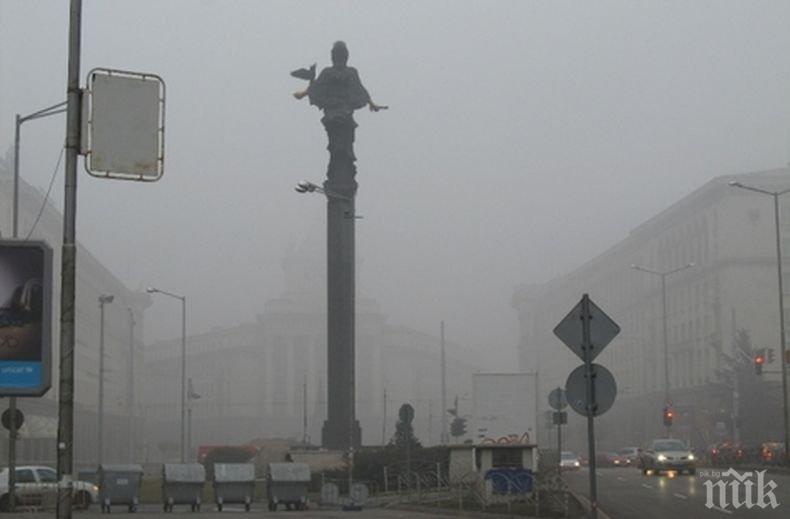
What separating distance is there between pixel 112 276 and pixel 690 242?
49553mm

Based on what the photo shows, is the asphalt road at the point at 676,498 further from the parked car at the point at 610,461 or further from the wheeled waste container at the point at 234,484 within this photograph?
the parked car at the point at 610,461

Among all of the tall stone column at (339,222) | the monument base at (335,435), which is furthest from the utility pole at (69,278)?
the monument base at (335,435)

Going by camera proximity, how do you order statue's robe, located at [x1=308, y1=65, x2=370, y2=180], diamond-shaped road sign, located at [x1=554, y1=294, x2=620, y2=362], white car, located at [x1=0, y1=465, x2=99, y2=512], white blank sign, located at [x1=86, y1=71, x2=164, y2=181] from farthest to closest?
statue's robe, located at [x1=308, y1=65, x2=370, y2=180] < white car, located at [x1=0, y1=465, x2=99, y2=512] < diamond-shaped road sign, located at [x1=554, y1=294, x2=620, y2=362] < white blank sign, located at [x1=86, y1=71, x2=164, y2=181]

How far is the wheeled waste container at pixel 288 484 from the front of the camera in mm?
39531

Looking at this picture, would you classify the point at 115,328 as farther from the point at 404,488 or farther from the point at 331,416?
the point at 404,488

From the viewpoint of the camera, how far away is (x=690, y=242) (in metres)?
116

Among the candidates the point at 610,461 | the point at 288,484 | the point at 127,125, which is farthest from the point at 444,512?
the point at 610,461

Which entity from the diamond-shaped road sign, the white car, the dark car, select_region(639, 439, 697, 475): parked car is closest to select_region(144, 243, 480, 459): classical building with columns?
the dark car

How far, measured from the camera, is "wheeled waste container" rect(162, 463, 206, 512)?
38906 millimetres

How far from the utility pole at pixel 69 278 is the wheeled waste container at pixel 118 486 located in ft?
85.3

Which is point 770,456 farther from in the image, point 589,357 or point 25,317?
point 25,317

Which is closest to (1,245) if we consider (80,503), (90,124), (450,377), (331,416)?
(90,124)

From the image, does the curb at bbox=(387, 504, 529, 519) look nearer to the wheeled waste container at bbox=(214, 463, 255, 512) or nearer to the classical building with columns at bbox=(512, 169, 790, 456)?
the wheeled waste container at bbox=(214, 463, 255, 512)

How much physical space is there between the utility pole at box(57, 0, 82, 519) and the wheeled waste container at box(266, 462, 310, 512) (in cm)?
2668
